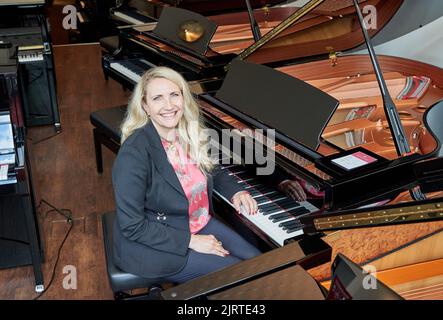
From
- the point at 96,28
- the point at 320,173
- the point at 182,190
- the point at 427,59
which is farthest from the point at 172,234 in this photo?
the point at 96,28

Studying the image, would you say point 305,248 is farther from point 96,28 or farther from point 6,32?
point 96,28

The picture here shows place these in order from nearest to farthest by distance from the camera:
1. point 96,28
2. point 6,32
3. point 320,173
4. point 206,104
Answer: point 320,173 < point 206,104 < point 6,32 < point 96,28

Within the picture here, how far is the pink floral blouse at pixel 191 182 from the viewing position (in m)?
2.82

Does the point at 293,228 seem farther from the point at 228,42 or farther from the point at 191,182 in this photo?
the point at 228,42

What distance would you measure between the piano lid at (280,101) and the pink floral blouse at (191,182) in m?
0.48

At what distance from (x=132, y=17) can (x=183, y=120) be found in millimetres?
3508

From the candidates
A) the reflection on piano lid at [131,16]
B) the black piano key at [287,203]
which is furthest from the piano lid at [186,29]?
the black piano key at [287,203]

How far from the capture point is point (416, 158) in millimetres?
2707

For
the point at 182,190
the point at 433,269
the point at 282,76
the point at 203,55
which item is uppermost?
the point at 203,55

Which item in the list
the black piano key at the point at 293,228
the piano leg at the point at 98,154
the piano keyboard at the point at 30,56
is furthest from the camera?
the piano keyboard at the point at 30,56

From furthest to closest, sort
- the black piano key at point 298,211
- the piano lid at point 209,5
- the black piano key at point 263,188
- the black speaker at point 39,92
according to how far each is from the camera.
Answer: the piano lid at point 209,5, the black speaker at point 39,92, the black piano key at point 263,188, the black piano key at point 298,211

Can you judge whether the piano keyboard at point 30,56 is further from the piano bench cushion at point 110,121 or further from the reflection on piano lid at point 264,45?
the piano bench cushion at point 110,121

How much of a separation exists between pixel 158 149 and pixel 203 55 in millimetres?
1753

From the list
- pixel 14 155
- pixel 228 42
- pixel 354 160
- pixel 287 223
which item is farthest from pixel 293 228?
pixel 228 42
